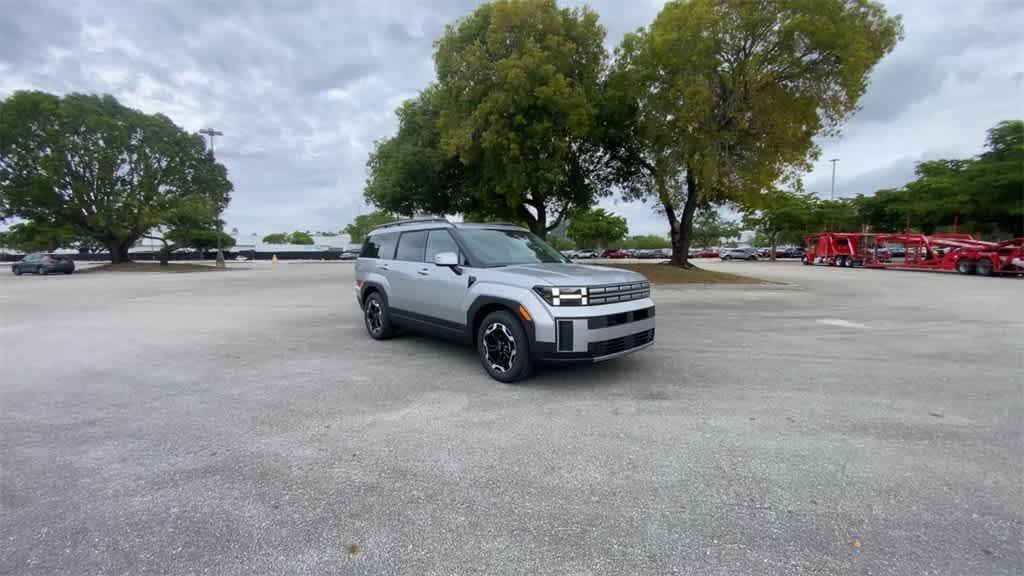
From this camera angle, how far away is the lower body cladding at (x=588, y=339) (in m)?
4.30

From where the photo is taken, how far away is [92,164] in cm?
Result: 2911

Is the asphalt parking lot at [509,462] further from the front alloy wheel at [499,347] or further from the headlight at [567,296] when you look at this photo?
the headlight at [567,296]

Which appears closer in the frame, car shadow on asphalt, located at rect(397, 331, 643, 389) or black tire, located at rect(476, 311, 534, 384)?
black tire, located at rect(476, 311, 534, 384)

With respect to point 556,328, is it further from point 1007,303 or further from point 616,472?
point 1007,303

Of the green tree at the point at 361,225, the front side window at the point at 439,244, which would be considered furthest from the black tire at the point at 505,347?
the green tree at the point at 361,225

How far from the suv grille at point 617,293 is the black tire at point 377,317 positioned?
3479mm

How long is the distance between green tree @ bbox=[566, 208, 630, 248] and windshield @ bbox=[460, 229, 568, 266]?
56288mm

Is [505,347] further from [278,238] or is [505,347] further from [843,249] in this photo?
[278,238]

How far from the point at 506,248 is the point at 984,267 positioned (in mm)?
28553

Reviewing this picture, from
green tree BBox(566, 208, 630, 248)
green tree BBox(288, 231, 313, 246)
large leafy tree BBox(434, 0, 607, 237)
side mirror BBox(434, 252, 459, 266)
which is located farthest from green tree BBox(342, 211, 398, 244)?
side mirror BBox(434, 252, 459, 266)

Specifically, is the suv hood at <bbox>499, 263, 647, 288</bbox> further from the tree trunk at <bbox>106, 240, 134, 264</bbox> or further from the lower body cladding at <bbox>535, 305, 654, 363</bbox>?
the tree trunk at <bbox>106, 240, 134, 264</bbox>

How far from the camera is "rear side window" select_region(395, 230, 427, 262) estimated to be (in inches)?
242

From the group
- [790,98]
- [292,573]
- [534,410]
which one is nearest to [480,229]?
[534,410]

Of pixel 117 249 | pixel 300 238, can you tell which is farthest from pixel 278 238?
pixel 117 249
